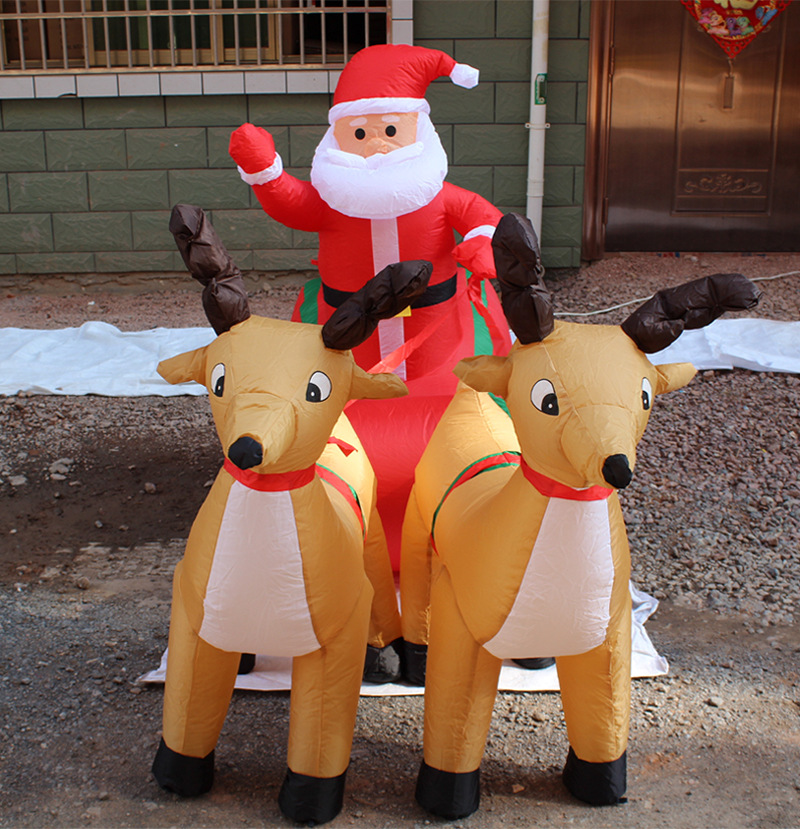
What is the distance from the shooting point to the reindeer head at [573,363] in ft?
5.16

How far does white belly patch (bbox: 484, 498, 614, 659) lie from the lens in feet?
5.50

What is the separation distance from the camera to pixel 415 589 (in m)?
2.32

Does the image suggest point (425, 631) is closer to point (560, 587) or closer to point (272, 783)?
point (272, 783)

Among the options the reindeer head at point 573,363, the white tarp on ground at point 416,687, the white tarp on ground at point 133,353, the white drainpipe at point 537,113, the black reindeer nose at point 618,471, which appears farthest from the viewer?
the white drainpipe at point 537,113

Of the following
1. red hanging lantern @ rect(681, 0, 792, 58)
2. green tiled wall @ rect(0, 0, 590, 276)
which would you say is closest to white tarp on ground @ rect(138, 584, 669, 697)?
green tiled wall @ rect(0, 0, 590, 276)

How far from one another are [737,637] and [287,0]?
16.2 feet

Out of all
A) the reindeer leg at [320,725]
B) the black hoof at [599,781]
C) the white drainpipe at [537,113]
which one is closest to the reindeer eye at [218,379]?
the reindeer leg at [320,725]

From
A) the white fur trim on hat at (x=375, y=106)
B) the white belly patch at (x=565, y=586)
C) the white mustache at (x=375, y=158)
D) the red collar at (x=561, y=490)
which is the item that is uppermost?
the white fur trim on hat at (x=375, y=106)

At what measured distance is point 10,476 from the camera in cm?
377

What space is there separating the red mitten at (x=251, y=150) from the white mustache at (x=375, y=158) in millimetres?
182

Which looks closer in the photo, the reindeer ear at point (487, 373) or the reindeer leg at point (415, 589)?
the reindeer ear at point (487, 373)

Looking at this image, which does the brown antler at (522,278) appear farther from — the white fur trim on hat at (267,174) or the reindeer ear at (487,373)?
the white fur trim on hat at (267,174)

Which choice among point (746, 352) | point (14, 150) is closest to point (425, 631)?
point (746, 352)

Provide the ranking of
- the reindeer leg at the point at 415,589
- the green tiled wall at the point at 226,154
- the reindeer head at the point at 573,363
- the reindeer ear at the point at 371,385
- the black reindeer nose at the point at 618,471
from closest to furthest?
the black reindeer nose at the point at 618,471 → the reindeer head at the point at 573,363 → the reindeer ear at the point at 371,385 → the reindeer leg at the point at 415,589 → the green tiled wall at the point at 226,154
